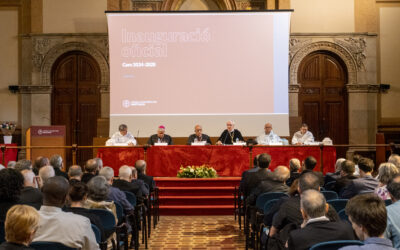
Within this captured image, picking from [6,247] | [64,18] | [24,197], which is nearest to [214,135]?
[64,18]

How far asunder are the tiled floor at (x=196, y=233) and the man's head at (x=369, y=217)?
3.82m

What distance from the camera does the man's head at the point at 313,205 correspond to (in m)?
3.27

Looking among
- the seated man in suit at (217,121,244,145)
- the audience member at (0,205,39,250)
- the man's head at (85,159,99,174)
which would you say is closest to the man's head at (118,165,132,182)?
the man's head at (85,159,99,174)

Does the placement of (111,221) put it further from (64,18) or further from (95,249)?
(64,18)

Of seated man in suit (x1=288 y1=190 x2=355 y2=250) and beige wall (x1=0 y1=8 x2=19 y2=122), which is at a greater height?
beige wall (x1=0 y1=8 x2=19 y2=122)

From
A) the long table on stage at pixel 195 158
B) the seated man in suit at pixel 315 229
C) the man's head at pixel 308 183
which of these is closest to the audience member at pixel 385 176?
the man's head at pixel 308 183

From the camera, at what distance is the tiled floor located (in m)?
6.47

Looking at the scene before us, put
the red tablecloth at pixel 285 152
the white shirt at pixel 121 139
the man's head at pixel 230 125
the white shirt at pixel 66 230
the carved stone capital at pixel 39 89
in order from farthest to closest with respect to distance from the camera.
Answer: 1. the carved stone capital at pixel 39 89
2. the man's head at pixel 230 125
3. the white shirt at pixel 121 139
4. the red tablecloth at pixel 285 152
5. the white shirt at pixel 66 230

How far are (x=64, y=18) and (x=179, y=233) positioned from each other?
28.7 feet

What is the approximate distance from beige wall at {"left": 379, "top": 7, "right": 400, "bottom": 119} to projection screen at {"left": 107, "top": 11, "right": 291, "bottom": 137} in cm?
324

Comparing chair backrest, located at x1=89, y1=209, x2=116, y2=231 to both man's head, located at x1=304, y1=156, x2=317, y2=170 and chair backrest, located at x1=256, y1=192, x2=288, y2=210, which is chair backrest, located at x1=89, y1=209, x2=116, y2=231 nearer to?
chair backrest, located at x1=256, y1=192, x2=288, y2=210

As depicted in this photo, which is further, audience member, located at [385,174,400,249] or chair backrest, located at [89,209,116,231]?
chair backrest, located at [89,209,116,231]

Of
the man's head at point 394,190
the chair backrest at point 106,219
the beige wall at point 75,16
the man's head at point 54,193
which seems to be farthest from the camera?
the beige wall at point 75,16

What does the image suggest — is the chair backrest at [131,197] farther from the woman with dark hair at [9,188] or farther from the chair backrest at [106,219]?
the woman with dark hair at [9,188]
